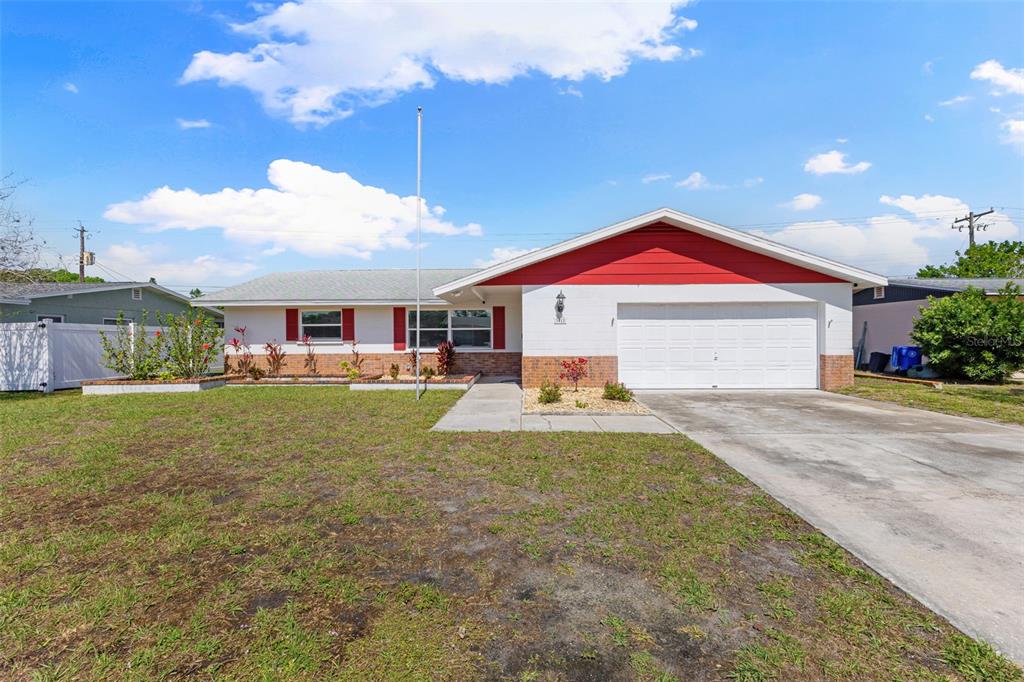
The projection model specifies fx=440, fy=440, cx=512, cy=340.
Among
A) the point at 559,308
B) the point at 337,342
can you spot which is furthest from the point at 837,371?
the point at 337,342

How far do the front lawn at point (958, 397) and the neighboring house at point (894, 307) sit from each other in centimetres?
457

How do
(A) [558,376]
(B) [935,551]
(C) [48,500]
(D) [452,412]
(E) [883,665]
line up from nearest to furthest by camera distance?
(E) [883,665]
(B) [935,551]
(C) [48,500]
(D) [452,412]
(A) [558,376]

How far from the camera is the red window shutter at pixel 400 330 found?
16328 millimetres

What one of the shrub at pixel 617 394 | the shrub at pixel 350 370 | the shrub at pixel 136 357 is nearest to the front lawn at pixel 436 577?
the shrub at pixel 617 394

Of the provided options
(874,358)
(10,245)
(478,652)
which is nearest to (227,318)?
(10,245)

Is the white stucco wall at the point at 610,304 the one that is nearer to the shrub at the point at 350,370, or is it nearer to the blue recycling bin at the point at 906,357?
the blue recycling bin at the point at 906,357

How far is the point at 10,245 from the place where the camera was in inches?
502

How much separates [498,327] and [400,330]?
365cm

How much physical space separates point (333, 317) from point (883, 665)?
55.2 ft

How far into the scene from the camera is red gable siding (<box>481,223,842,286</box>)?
40.5 feet

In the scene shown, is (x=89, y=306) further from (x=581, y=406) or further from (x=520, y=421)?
(x=581, y=406)

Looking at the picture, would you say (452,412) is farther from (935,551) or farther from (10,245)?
(10,245)

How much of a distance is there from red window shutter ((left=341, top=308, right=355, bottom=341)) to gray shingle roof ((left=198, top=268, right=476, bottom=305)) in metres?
0.61

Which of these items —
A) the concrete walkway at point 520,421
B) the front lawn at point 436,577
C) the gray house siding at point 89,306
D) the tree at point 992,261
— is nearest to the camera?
the front lawn at point 436,577
